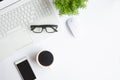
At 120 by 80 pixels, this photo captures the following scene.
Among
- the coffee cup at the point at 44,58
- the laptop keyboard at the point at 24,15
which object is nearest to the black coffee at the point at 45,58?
the coffee cup at the point at 44,58

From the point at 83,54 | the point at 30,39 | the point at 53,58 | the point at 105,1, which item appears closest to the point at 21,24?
the point at 30,39

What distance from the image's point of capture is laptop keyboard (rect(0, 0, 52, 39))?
3.31ft

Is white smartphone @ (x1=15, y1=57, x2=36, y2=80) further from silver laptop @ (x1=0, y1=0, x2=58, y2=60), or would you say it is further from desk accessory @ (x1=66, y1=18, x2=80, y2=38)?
desk accessory @ (x1=66, y1=18, x2=80, y2=38)

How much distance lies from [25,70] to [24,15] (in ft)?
0.77

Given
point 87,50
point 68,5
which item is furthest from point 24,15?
point 87,50

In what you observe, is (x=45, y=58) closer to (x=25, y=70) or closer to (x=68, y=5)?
(x=25, y=70)

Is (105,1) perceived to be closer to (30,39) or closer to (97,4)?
(97,4)

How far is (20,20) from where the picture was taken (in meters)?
1.02

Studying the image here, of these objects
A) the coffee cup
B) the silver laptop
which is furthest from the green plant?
the coffee cup

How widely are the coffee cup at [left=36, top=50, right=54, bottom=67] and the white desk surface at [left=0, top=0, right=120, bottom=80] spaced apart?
0.03 metres

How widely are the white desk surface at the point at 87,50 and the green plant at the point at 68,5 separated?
0.25 feet

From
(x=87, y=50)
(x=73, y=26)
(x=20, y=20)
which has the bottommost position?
(x=87, y=50)

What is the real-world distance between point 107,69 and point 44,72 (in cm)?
29

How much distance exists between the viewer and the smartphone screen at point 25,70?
39.0 inches
